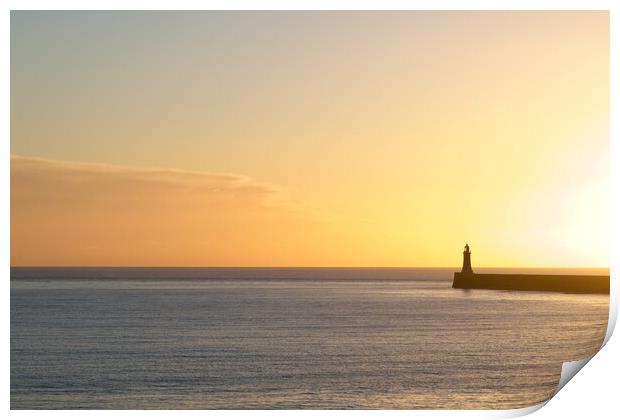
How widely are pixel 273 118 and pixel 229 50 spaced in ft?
9.59

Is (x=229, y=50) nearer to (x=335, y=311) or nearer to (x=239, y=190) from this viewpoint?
(x=239, y=190)

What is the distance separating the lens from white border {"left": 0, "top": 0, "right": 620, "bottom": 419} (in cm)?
319

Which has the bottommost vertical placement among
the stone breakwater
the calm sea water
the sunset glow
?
the calm sea water

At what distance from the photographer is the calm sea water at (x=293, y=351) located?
11102 millimetres

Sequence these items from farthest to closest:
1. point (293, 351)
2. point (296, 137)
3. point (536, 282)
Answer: point (536, 282) < point (296, 137) < point (293, 351)

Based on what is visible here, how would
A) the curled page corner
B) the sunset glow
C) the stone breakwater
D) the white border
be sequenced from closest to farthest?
the white border
the curled page corner
the sunset glow
the stone breakwater

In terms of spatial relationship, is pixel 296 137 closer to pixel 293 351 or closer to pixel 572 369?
pixel 293 351

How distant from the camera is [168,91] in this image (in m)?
25.1

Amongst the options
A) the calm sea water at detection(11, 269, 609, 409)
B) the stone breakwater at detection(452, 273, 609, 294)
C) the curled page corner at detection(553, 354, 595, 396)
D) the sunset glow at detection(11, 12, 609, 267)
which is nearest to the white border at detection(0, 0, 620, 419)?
the curled page corner at detection(553, 354, 595, 396)

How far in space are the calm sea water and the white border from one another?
22.9 feet

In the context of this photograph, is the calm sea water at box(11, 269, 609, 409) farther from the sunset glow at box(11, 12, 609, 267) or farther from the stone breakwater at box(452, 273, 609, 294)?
the sunset glow at box(11, 12, 609, 267)
